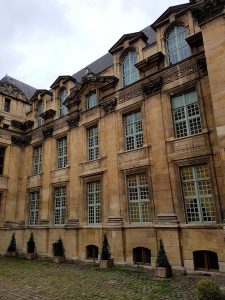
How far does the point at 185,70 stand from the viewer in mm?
12594

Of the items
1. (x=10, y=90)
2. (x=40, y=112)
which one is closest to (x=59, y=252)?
(x=40, y=112)

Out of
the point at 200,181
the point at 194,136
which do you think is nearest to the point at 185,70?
the point at 194,136

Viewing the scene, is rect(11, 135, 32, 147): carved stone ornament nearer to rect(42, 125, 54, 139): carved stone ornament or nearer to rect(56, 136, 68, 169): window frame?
rect(42, 125, 54, 139): carved stone ornament

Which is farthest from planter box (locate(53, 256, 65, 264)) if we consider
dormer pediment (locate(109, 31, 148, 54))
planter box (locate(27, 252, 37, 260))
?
dormer pediment (locate(109, 31, 148, 54))

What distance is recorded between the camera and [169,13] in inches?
543

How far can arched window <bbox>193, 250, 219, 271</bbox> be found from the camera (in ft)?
33.2

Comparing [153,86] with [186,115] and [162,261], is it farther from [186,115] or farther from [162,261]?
[162,261]

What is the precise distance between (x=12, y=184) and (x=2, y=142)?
11.4ft

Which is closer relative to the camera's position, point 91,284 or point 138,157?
point 91,284

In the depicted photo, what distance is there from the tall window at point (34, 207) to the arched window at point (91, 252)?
5.70 metres

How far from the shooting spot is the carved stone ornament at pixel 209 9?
1050 centimetres

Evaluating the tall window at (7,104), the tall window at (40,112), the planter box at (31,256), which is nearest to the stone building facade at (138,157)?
the planter box at (31,256)

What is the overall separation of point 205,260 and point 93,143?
9279 millimetres

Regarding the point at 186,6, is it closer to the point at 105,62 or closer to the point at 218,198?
the point at 105,62
